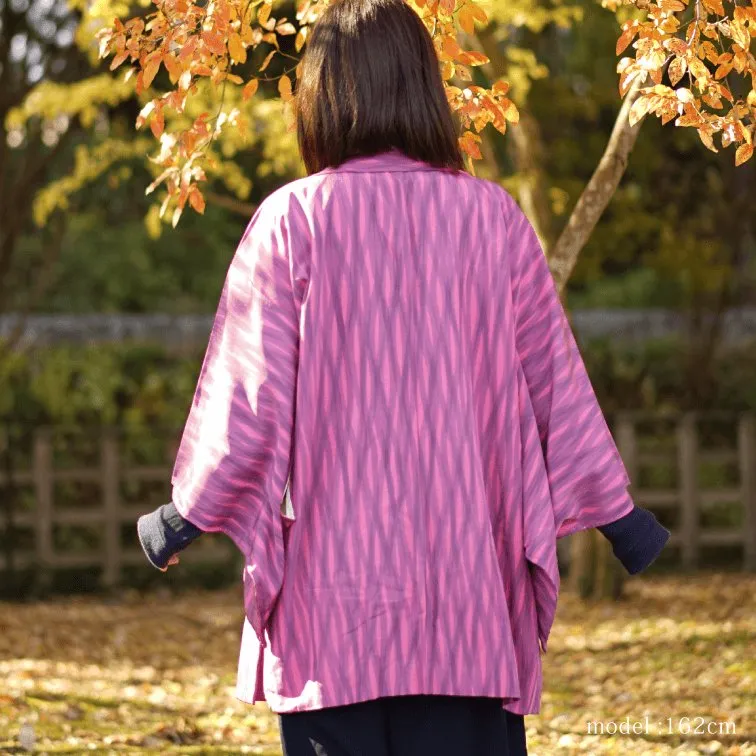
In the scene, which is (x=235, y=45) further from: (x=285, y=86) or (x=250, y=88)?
(x=250, y=88)

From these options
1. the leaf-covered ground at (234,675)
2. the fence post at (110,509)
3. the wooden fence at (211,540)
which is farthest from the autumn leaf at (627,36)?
the fence post at (110,509)

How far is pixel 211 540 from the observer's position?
31.7 feet

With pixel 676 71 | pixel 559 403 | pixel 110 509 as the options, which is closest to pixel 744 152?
pixel 676 71

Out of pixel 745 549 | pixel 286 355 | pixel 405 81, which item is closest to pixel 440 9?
pixel 405 81

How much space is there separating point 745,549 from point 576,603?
2.24 meters

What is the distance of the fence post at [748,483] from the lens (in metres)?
9.87

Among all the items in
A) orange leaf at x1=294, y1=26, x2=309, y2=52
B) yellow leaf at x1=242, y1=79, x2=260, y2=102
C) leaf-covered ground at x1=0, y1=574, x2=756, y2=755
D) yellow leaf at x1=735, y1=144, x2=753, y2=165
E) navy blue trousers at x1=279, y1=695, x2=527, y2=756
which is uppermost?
orange leaf at x1=294, y1=26, x2=309, y2=52

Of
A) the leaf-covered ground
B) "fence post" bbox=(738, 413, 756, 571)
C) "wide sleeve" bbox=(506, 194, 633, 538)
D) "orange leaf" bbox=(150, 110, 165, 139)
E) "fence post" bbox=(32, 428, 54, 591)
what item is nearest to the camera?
"wide sleeve" bbox=(506, 194, 633, 538)

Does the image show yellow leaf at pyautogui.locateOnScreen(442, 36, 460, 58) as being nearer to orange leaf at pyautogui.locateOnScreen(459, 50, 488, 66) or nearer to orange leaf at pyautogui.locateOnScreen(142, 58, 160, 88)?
orange leaf at pyautogui.locateOnScreen(459, 50, 488, 66)

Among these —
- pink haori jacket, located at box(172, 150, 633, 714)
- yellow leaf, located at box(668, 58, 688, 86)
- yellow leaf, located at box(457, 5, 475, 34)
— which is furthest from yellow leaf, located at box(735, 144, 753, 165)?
pink haori jacket, located at box(172, 150, 633, 714)

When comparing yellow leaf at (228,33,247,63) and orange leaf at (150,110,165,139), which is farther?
orange leaf at (150,110,165,139)

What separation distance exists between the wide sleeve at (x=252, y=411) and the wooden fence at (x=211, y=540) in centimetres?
716

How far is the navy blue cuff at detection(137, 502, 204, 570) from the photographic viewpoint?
2230 mm

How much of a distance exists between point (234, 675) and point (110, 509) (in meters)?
3.17
